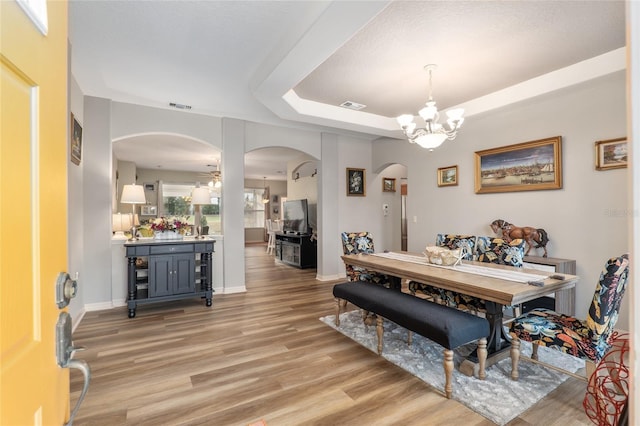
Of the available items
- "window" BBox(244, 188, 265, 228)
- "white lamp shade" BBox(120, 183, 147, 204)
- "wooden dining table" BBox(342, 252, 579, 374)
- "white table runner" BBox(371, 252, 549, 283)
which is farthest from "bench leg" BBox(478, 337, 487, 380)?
"window" BBox(244, 188, 265, 228)

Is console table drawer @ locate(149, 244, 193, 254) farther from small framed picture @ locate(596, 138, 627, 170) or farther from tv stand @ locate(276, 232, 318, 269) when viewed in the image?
small framed picture @ locate(596, 138, 627, 170)

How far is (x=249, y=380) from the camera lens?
236 centimetres

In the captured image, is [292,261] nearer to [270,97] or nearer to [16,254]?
[270,97]

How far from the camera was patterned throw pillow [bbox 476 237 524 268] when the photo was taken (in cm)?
312

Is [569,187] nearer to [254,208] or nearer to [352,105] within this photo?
[352,105]

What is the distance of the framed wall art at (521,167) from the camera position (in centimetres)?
368

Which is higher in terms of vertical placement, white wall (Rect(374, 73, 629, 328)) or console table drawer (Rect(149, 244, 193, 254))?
white wall (Rect(374, 73, 629, 328))

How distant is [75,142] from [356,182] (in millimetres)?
4461

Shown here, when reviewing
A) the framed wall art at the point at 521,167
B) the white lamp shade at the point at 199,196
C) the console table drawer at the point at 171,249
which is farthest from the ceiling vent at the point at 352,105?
the console table drawer at the point at 171,249

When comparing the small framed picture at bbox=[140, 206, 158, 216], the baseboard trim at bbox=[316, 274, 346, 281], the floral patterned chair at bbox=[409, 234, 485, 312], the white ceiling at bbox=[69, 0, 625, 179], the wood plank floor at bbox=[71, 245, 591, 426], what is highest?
the white ceiling at bbox=[69, 0, 625, 179]

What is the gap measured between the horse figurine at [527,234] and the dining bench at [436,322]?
6.47ft

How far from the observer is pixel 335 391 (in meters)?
2.21

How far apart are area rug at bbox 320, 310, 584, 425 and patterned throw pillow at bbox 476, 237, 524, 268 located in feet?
2.71

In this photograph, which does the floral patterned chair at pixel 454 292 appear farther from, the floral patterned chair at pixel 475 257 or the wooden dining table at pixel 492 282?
the wooden dining table at pixel 492 282
